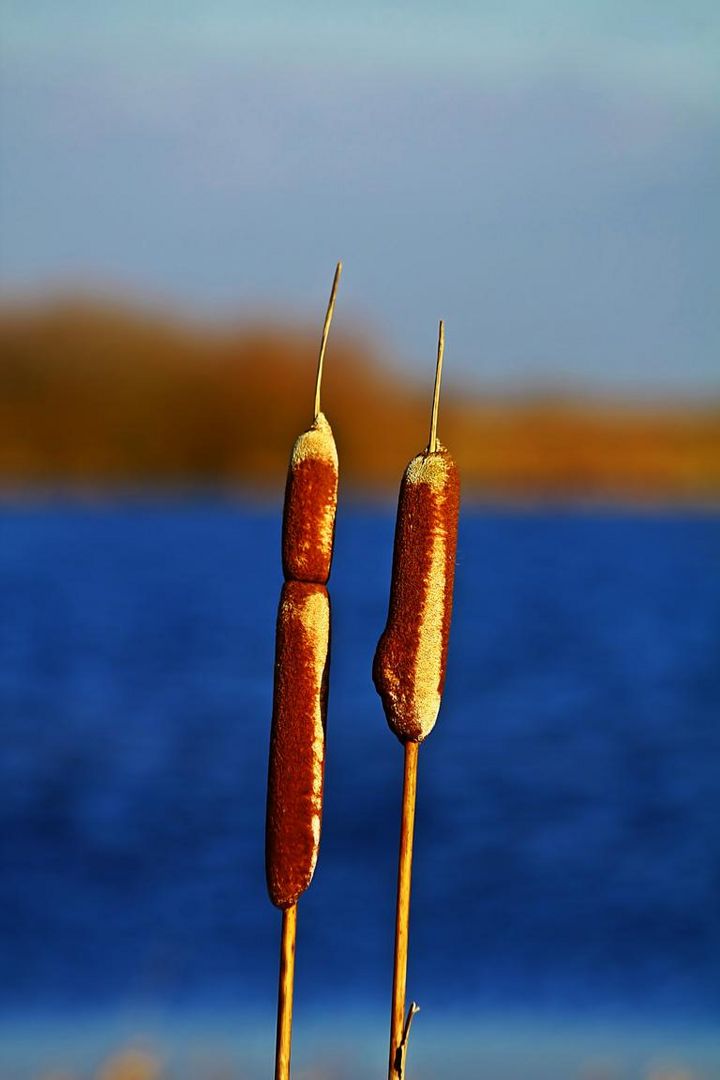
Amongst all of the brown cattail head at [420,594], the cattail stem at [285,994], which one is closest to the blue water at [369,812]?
the cattail stem at [285,994]

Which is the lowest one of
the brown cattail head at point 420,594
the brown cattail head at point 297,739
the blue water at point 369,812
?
the brown cattail head at point 297,739

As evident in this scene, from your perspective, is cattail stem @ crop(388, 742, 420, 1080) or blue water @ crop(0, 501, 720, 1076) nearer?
cattail stem @ crop(388, 742, 420, 1080)

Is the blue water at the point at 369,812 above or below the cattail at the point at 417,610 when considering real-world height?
above

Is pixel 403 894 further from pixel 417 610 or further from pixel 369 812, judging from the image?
pixel 369 812

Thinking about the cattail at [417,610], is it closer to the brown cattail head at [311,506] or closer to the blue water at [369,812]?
the brown cattail head at [311,506]

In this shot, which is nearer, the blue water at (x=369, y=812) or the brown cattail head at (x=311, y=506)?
the brown cattail head at (x=311, y=506)

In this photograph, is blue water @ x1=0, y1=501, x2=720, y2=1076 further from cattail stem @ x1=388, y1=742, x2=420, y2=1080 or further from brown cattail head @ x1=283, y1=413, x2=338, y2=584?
brown cattail head @ x1=283, y1=413, x2=338, y2=584

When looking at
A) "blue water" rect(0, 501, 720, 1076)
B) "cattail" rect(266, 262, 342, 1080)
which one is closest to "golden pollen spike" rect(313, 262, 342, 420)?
"cattail" rect(266, 262, 342, 1080)
